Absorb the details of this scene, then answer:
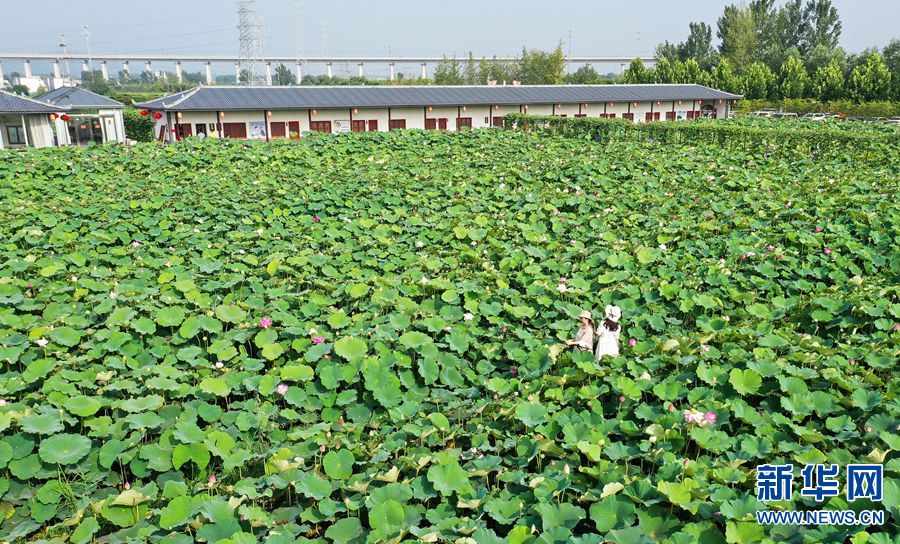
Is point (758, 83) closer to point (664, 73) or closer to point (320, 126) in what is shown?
point (664, 73)

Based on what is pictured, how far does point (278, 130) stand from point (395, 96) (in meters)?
5.46

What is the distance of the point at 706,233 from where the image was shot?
23.1 ft

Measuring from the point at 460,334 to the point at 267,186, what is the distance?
6231 mm

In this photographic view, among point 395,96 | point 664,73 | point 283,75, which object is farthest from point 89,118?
point 283,75

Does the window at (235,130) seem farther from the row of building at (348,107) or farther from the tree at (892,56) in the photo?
the tree at (892,56)

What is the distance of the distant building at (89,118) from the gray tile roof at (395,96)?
140 inches

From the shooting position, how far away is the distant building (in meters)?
27.8

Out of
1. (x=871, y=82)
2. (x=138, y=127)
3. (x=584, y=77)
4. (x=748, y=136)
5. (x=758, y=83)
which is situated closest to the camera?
(x=748, y=136)

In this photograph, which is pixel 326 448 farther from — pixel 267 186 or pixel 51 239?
pixel 267 186

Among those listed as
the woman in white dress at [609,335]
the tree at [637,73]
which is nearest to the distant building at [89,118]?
the woman in white dress at [609,335]

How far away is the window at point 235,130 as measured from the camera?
2347 cm

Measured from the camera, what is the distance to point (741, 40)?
5303 cm

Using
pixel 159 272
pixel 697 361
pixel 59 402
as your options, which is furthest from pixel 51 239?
pixel 697 361

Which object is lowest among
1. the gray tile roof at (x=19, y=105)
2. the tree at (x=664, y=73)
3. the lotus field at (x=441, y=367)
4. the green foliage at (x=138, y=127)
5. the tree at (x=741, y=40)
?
the lotus field at (x=441, y=367)
